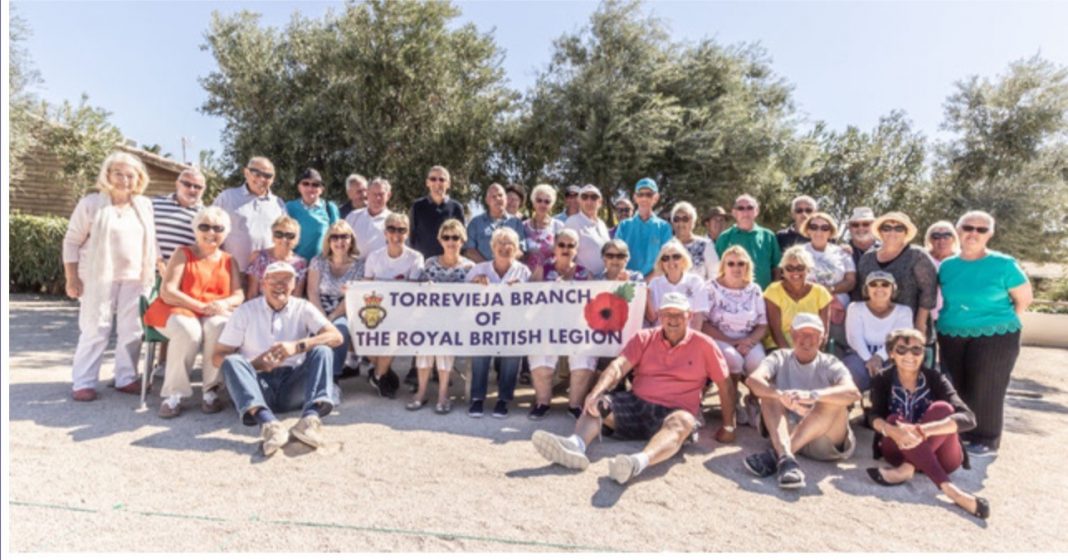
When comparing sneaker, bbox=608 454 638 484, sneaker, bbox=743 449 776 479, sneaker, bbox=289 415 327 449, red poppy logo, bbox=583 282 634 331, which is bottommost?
sneaker, bbox=743 449 776 479

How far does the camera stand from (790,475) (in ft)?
13.1

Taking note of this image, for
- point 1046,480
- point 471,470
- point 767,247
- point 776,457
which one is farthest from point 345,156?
point 1046,480

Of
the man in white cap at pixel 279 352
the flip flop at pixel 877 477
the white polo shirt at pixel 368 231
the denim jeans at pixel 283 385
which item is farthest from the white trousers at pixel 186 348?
the flip flop at pixel 877 477

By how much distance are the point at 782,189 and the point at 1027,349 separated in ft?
21.7

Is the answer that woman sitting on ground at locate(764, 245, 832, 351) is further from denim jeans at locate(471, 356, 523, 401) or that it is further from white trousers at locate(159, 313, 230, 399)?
white trousers at locate(159, 313, 230, 399)

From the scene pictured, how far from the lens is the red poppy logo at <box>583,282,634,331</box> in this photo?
18.2ft

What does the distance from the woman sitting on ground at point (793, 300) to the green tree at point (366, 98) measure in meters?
8.71

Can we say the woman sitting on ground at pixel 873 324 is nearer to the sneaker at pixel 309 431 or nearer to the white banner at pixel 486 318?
the white banner at pixel 486 318

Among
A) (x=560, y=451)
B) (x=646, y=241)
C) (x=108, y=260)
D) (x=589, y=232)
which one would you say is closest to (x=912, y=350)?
(x=560, y=451)

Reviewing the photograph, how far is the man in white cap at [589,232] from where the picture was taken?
6520mm

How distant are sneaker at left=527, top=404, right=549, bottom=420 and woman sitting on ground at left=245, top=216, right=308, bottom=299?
8.23 ft

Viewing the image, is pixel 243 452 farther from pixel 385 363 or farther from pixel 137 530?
pixel 385 363

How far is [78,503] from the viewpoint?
3.46m

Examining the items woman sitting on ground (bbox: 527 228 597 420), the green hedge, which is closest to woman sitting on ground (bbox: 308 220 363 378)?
woman sitting on ground (bbox: 527 228 597 420)
